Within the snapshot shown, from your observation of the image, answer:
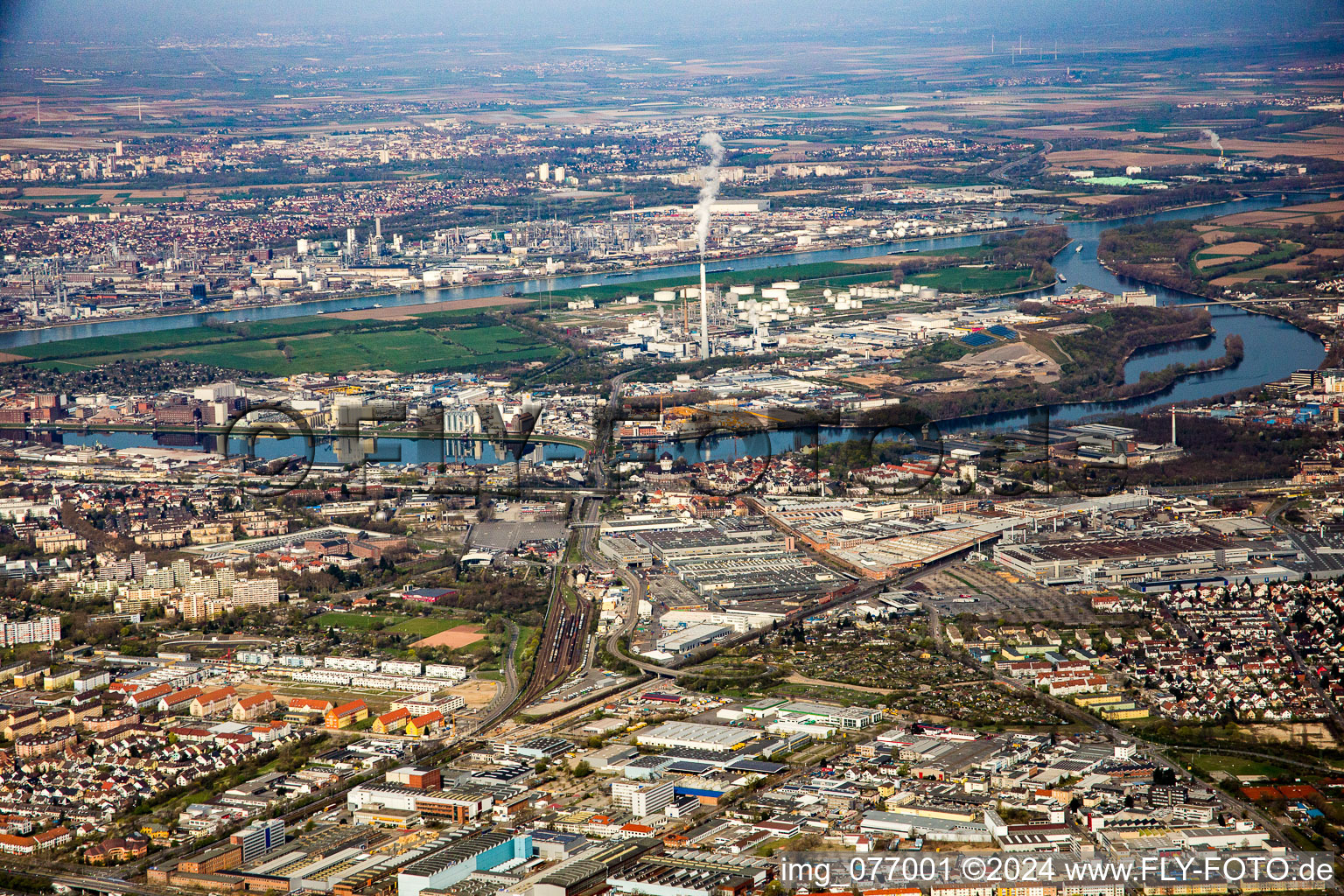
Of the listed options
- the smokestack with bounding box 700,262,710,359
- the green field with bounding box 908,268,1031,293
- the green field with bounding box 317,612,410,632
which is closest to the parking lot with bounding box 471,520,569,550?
the green field with bounding box 317,612,410,632

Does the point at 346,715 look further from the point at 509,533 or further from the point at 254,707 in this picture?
the point at 509,533

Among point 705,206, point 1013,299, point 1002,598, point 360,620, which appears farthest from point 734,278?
point 360,620

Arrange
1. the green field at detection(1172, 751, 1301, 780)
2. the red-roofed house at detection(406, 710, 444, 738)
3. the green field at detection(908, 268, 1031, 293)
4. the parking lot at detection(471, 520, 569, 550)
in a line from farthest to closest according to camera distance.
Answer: the green field at detection(908, 268, 1031, 293) < the parking lot at detection(471, 520, 569, 550) < the red-roofed house at detection(406, 710, 444, 738) < the green field at detection(1172, 751, 1301, 780)

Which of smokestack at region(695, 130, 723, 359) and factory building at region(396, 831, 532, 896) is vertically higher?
smokestack at region(695, 130, 723, 359)

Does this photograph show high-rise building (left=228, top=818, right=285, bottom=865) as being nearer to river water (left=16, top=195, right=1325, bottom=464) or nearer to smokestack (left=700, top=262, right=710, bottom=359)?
river water (left=16, top=195, right=1325, bottom=464)

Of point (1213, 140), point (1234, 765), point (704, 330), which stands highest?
point (1213, 140)
